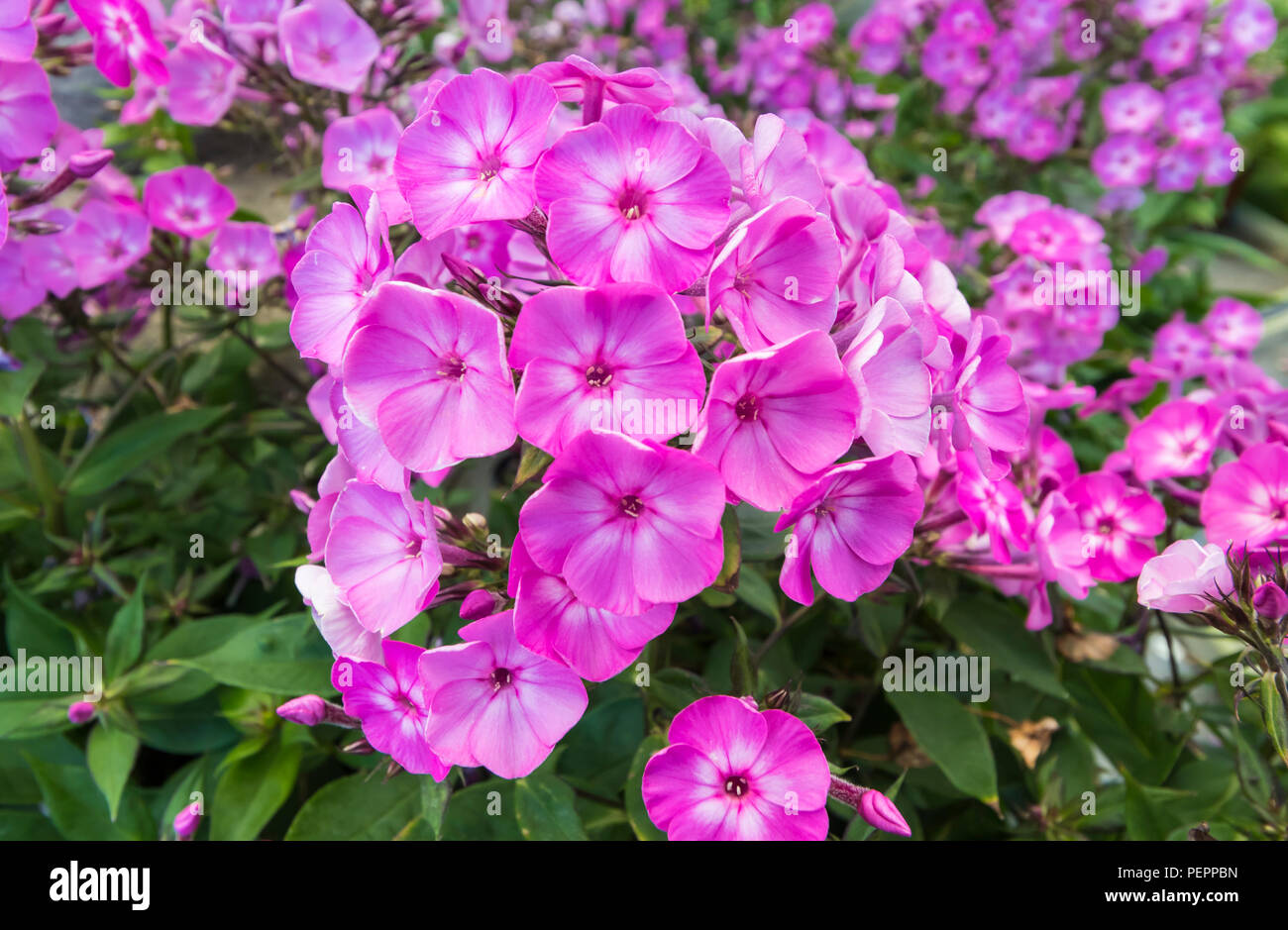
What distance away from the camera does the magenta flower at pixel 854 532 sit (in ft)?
2.19

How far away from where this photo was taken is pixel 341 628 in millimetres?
716

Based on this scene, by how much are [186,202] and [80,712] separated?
67cm

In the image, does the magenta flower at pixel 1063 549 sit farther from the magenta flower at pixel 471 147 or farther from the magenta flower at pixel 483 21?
the magenta flower at pixel 483 21

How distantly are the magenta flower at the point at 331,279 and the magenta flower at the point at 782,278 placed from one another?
0.28m

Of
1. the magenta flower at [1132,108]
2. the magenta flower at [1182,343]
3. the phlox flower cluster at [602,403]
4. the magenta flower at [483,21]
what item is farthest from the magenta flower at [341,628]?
the magenta flower at [1132,108]

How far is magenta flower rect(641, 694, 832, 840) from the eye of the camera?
2.15 ft

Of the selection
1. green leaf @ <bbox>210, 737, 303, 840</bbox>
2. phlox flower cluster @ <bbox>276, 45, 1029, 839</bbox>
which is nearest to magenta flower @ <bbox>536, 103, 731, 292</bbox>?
phlox flower cluster @ <bbox>276, 45, 1029, 839</bbox>

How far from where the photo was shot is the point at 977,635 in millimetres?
1055

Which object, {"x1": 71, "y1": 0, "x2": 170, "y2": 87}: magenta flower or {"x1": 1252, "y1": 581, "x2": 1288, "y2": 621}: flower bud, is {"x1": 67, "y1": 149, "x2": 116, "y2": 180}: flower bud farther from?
{"x1": 1252, "y1": 581, "x2": 1288, "y2": 621}: flower bud

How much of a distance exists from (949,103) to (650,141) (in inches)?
70.8

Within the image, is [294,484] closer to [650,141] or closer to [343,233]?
[343,233]

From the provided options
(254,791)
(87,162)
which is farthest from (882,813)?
(87,162)

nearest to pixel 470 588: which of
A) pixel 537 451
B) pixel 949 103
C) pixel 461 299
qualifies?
pixel 537 451

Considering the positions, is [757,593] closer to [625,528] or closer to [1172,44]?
[625,528]
